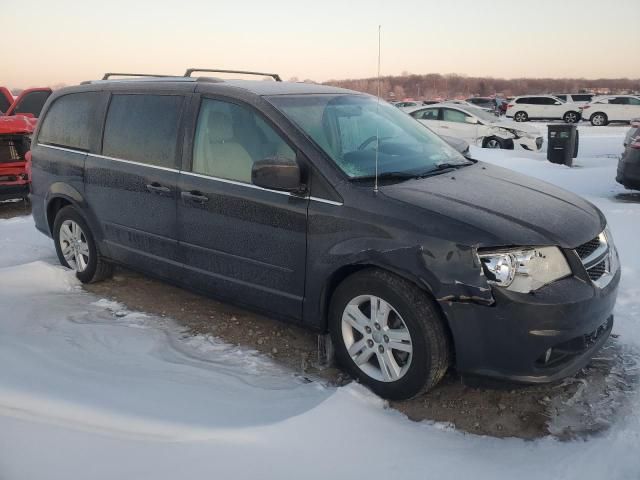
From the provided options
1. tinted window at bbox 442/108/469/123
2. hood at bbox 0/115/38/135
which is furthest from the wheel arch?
tinted window at bbox 442/108/469/123

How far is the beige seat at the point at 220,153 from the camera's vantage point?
374 centimetres

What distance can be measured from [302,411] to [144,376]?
0.97m

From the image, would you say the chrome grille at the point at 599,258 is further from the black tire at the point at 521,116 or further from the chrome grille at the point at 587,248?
the black tire at the point at 521,116

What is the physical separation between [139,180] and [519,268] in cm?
280

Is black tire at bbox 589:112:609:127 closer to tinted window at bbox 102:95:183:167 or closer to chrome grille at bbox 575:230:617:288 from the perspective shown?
chrome grille at bbox 575:230:617:288

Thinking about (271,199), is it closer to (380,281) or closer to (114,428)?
(380,281)

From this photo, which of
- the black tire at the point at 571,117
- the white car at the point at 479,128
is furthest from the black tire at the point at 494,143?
the black tire at the point at 571,117

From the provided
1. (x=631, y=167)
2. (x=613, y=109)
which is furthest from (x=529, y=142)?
(x=613, y=109)

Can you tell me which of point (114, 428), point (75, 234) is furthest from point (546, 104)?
point (114, 428)

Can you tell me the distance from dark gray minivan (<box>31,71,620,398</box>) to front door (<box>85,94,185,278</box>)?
15 millimetres

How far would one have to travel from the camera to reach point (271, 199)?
353 centimetres

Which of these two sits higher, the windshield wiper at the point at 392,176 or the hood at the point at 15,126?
the hood at the point at 15,126

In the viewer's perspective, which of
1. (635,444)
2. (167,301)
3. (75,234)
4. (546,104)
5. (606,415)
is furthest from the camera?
(546,104)

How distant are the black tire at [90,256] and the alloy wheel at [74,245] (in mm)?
39
